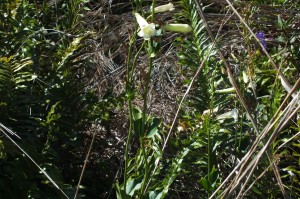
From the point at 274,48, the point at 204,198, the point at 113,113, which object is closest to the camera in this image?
the point at 204,198

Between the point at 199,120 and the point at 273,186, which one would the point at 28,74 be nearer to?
the point at 199,120

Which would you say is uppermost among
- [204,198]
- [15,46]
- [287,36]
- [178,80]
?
[15,46]

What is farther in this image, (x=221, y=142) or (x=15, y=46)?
(x=15, y=46)

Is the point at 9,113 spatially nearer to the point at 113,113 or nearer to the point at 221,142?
the point at 113,113

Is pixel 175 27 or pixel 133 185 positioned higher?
pixel 175 27

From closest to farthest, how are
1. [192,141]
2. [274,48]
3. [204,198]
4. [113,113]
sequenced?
[192,141], [204,198], [113,113], [274,48]

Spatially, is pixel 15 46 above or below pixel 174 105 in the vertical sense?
above

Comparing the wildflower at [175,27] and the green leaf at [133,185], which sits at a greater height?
the wildflower at [175,27]

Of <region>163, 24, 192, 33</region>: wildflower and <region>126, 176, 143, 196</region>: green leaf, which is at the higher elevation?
<region>163, 24, 192, 33</region>: wildflower

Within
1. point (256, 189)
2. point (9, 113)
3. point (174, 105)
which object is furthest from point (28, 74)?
point (256, 189)
